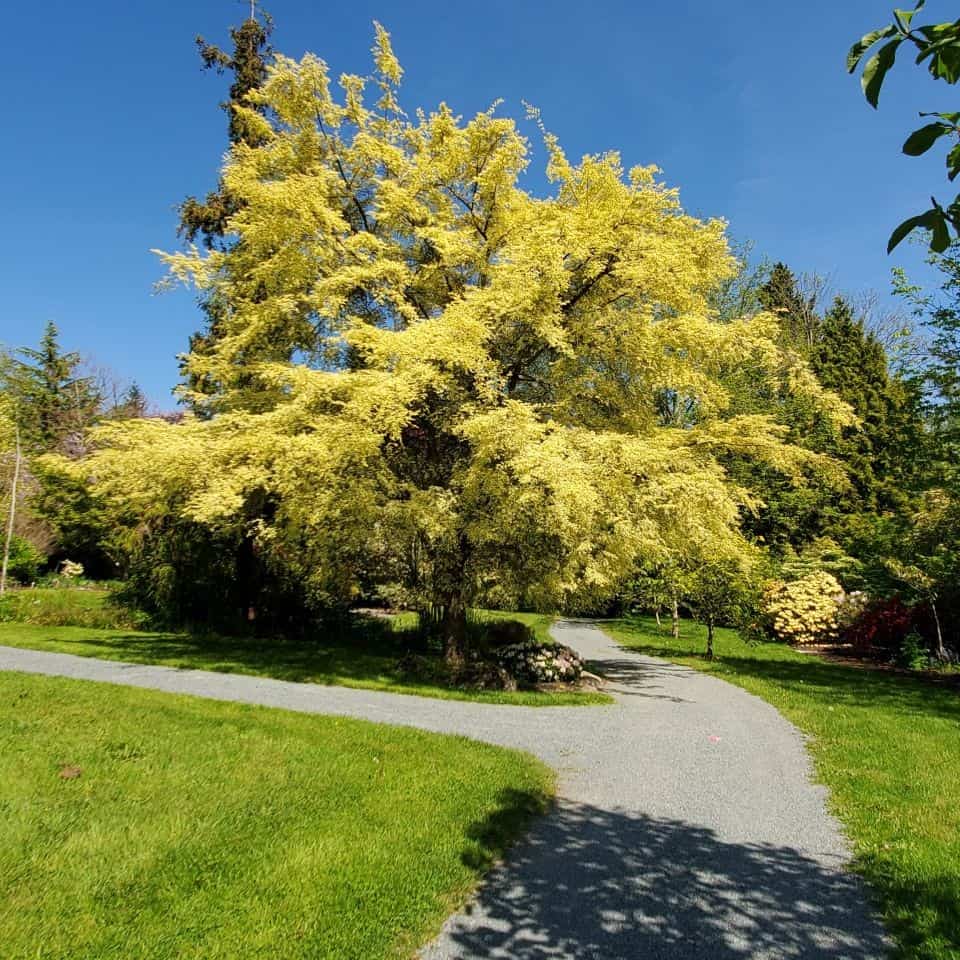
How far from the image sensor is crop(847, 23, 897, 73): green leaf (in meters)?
1.60

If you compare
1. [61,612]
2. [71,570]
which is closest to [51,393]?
[71,570]

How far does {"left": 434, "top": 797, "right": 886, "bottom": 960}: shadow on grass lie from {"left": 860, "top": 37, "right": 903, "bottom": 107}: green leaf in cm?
382

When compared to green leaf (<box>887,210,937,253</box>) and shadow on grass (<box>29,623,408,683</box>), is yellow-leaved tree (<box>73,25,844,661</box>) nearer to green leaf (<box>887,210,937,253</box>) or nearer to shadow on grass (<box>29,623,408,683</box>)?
shadow on grass (<box>29,623,408,683</box>)

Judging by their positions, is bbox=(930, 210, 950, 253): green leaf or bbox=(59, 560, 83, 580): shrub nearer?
bbox=(930, 210, 950, 253): green leaf

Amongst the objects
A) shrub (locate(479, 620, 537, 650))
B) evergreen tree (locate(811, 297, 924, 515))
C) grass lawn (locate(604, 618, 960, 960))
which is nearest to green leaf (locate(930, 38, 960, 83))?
grass lawn (locate(604, 618, 960, 960))

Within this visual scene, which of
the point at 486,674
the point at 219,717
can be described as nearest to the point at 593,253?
the point at 486,674

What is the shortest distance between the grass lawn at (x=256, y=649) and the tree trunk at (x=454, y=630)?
0.96 meters

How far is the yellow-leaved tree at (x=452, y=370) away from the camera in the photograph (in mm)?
9609

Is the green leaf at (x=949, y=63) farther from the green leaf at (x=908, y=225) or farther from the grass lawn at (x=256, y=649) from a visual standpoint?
the grass lawn at (x=256, y=649)

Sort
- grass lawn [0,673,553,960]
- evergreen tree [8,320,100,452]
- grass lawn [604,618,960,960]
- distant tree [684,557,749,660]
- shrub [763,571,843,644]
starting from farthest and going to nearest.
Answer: evergreen tree [8,320,100,452]
shrub [763,571,843,644]
distant tree [684,557,749,660]
grass lawn [604,618,960,960]
grass lawn [0,673,553,960]

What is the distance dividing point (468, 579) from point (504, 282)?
5170mm

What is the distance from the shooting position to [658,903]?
379cm

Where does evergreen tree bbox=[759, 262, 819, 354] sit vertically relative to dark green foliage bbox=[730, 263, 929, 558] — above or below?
above

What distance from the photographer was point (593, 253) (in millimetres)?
11062
